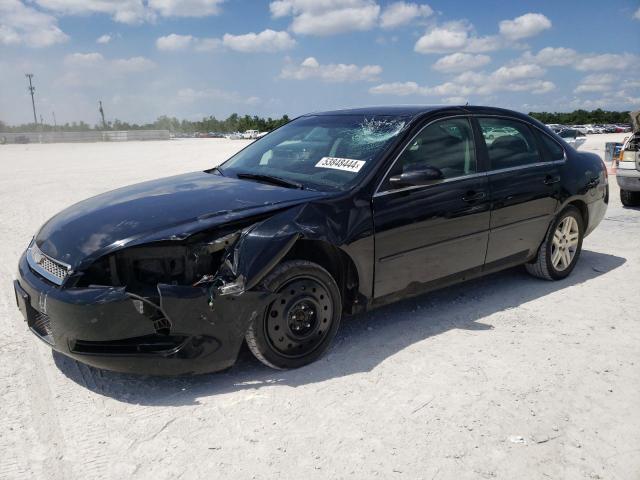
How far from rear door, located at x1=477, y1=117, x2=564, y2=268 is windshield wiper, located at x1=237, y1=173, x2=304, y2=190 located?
1646 millimetres

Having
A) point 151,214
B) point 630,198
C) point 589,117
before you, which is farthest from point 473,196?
point 589,117

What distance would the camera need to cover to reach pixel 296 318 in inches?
133

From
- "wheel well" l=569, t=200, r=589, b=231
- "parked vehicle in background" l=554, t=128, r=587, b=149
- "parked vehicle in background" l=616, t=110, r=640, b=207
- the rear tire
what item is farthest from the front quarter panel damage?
"parked vehicle in background" l=554, t=128, r=587, b=149

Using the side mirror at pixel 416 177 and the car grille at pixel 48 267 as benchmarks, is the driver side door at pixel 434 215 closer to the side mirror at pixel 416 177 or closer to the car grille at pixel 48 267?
the side mirror at pixel 416 177

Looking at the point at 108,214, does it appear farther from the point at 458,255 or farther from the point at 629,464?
the point at 629,464

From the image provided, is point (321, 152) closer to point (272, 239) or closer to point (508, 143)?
point (272, 239)

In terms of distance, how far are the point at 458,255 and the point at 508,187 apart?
803 millimetres

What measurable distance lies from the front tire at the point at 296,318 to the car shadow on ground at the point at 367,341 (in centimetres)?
12

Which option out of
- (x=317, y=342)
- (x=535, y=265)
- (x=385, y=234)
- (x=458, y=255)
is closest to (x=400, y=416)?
(x=317, y=342)

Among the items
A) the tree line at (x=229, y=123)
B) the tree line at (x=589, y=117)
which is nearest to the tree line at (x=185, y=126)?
the tree line at (x=229, y=123)

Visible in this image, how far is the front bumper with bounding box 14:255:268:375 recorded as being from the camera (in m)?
2.91

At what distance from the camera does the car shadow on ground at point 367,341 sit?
3234 millimetres

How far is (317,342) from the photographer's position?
350 centimetres

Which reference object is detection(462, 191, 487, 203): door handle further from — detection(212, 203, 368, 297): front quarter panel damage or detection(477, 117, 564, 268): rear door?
detection(212, 203, 368, 297): front quarter panel damage
